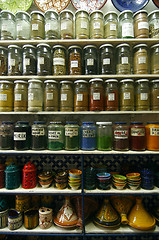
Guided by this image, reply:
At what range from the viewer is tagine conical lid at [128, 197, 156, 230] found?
136cm

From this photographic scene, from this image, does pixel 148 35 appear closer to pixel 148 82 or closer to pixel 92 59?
pixel 148 82

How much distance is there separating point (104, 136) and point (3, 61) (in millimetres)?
1280

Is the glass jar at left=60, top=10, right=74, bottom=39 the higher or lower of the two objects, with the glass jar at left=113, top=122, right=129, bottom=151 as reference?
higher

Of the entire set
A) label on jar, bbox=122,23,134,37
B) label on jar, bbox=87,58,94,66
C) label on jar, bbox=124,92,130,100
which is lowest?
label on jar, bbox=124,92,130,100

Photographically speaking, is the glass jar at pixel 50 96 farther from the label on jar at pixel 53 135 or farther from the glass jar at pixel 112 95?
the glass jar at pixel 112 95

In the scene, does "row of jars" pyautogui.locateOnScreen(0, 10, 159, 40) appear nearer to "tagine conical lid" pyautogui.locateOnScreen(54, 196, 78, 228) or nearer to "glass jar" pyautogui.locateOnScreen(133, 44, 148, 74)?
"glass jar" pyautogui.locateOnScreen(133, 44, 148, 74)

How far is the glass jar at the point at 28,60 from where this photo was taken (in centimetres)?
150

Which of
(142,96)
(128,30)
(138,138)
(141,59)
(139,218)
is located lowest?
(139,218)

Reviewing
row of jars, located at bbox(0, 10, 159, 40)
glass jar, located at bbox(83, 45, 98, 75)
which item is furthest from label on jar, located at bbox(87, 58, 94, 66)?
row of jars, located at bbox(0, 10, 159, 40)

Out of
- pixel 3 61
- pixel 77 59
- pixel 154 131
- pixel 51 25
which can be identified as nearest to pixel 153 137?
pixel 154 131

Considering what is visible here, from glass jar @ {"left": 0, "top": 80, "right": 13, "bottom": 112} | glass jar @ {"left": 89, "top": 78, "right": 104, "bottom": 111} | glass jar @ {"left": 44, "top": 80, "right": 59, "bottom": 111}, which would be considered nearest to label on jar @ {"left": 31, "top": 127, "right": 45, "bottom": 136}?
glass jar @ {"left": 44, "top": 80, "right": 59, "bottom": 111}

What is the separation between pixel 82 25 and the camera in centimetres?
148

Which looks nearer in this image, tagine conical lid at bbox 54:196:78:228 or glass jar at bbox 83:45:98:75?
tagine conical lid at bbox 54:196:78:228

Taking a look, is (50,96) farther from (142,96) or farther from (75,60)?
(142,96)
